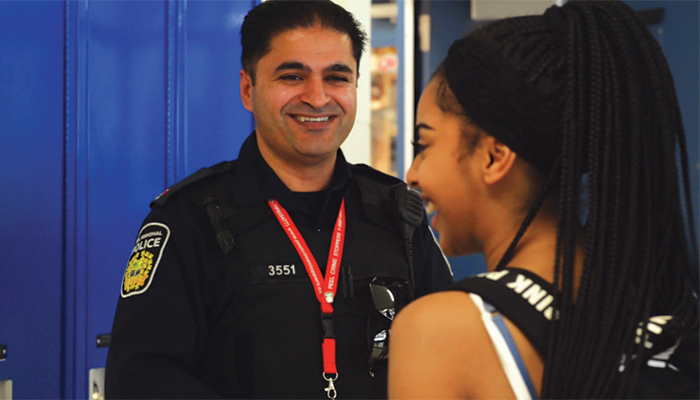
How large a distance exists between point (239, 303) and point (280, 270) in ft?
0.42

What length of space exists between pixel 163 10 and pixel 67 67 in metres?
0.39

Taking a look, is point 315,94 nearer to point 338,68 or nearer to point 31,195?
point 338,68

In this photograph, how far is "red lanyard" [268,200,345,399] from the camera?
62.5 inches

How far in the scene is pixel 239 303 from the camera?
5.28ft

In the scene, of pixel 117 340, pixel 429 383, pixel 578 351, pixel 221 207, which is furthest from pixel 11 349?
pixel 578 351

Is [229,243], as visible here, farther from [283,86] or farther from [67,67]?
[67,67]

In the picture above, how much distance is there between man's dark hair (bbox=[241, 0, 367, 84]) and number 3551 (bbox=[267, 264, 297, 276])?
0.57 metres

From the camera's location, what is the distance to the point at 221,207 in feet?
5.52

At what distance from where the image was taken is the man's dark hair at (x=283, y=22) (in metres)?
1.86

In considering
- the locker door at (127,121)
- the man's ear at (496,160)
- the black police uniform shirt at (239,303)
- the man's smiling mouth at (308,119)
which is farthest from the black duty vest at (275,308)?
the man's ear at (496,160)

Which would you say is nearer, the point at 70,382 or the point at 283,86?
the point at 283,86

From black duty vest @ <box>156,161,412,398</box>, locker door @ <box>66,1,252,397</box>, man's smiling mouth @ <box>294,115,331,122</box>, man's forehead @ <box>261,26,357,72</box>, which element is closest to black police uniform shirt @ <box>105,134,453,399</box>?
black duty vest @ <box>156,161,412,398</box>

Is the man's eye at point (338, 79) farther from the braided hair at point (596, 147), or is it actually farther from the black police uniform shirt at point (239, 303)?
the braided hair at point (596, 147)

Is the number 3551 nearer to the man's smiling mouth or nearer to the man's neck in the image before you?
the man's neck
